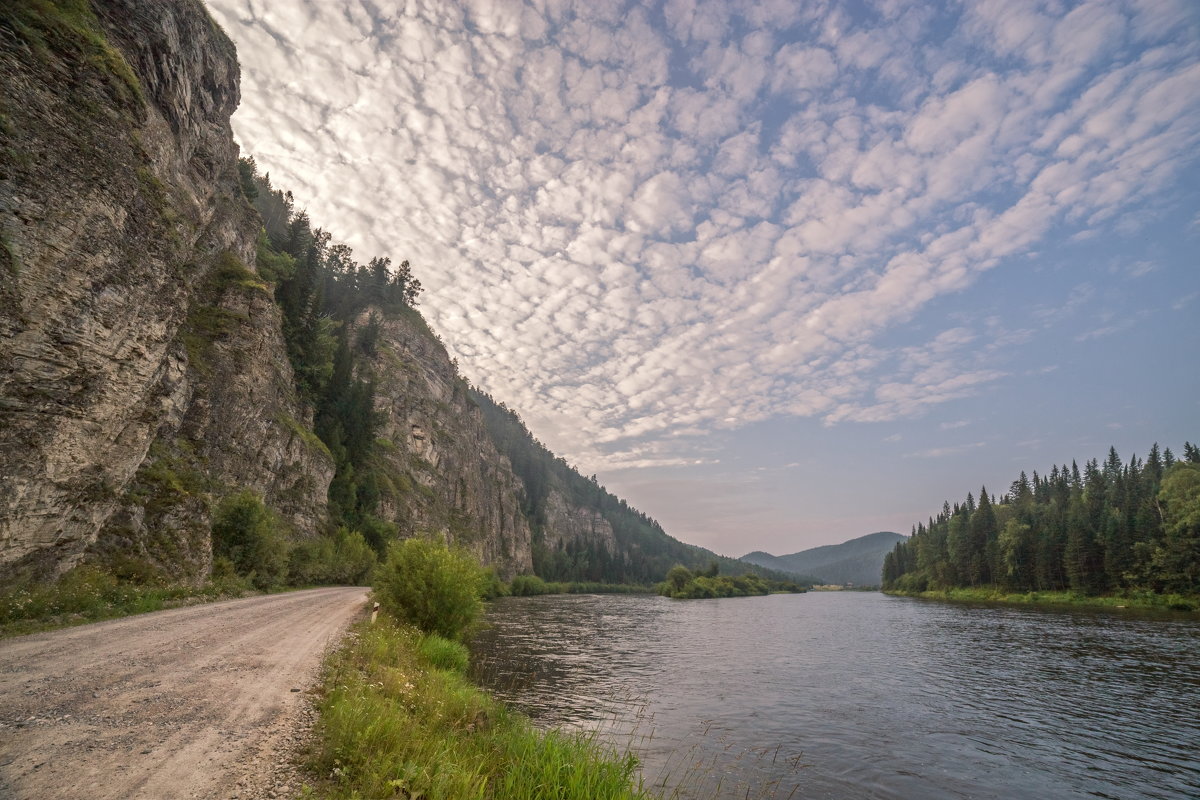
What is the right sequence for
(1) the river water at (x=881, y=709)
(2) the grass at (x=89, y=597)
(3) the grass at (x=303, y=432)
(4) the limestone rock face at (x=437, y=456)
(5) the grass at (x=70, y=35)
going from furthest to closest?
1. (4) the limestone rock face at (x=437, y=456)
2. (3) the grass at (x=303, y=432)
3. (5) the grass at (x=70, y=35)
4. (2) the grass at (x=89, y=597)
5. (1) the river water at (x=881, y=709)

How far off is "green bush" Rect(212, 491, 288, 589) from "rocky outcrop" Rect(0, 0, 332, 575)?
315cm

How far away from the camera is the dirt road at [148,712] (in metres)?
6.46

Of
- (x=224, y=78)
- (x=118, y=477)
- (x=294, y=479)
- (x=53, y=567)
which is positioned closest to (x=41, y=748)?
(x=53, y=567)

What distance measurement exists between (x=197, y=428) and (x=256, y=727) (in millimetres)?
38771

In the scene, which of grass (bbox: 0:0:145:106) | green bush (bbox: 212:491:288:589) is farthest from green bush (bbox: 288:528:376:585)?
grass (bbox: 0:0:145:106)

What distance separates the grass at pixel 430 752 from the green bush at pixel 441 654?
592cm

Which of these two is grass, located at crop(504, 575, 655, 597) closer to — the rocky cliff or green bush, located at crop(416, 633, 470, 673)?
the rocky cliff

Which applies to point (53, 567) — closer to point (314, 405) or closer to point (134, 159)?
point (134, 159)

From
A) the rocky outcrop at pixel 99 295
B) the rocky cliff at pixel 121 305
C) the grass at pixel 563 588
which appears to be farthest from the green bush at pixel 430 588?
the grass at pixel 563 588

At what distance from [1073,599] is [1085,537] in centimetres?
1007

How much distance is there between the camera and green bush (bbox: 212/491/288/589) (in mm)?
34406

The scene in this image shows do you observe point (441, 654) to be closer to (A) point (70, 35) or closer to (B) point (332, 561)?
(A) point (70, 35)

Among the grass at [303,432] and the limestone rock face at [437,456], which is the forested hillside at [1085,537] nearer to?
the limestone rock face at [437,456]

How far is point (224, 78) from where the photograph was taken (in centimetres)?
5334
